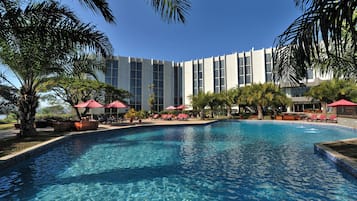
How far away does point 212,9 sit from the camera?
4.73m

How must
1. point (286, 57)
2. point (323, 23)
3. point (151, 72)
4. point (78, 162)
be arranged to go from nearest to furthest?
point (323, 23) < point (286, 57) < point (78, 162) < point (151, 72)

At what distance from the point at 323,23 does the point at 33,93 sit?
1310cm

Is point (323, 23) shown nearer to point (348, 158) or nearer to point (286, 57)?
point (286, 57)

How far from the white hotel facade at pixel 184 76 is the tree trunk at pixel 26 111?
25435 mm

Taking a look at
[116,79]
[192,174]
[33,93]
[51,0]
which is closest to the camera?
[51,0]

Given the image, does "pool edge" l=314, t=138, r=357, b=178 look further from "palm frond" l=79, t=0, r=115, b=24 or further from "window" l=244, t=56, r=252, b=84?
"window" l=244, t=56, r=252, b=84

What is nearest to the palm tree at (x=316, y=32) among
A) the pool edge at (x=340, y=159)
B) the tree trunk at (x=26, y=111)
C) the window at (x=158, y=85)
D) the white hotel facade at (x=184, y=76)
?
the pool edge at (x=340, y=159)

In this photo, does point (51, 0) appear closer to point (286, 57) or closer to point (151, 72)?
point (286, 57)

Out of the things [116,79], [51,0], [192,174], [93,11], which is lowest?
[192,174]

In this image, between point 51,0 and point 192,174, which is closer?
point 51,0

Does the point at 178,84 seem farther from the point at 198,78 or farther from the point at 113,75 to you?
the point at 113,75

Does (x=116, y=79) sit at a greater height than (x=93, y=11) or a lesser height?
greater

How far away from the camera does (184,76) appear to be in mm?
44562

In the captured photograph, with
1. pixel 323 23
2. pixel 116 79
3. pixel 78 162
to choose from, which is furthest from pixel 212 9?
pixel 116 79
